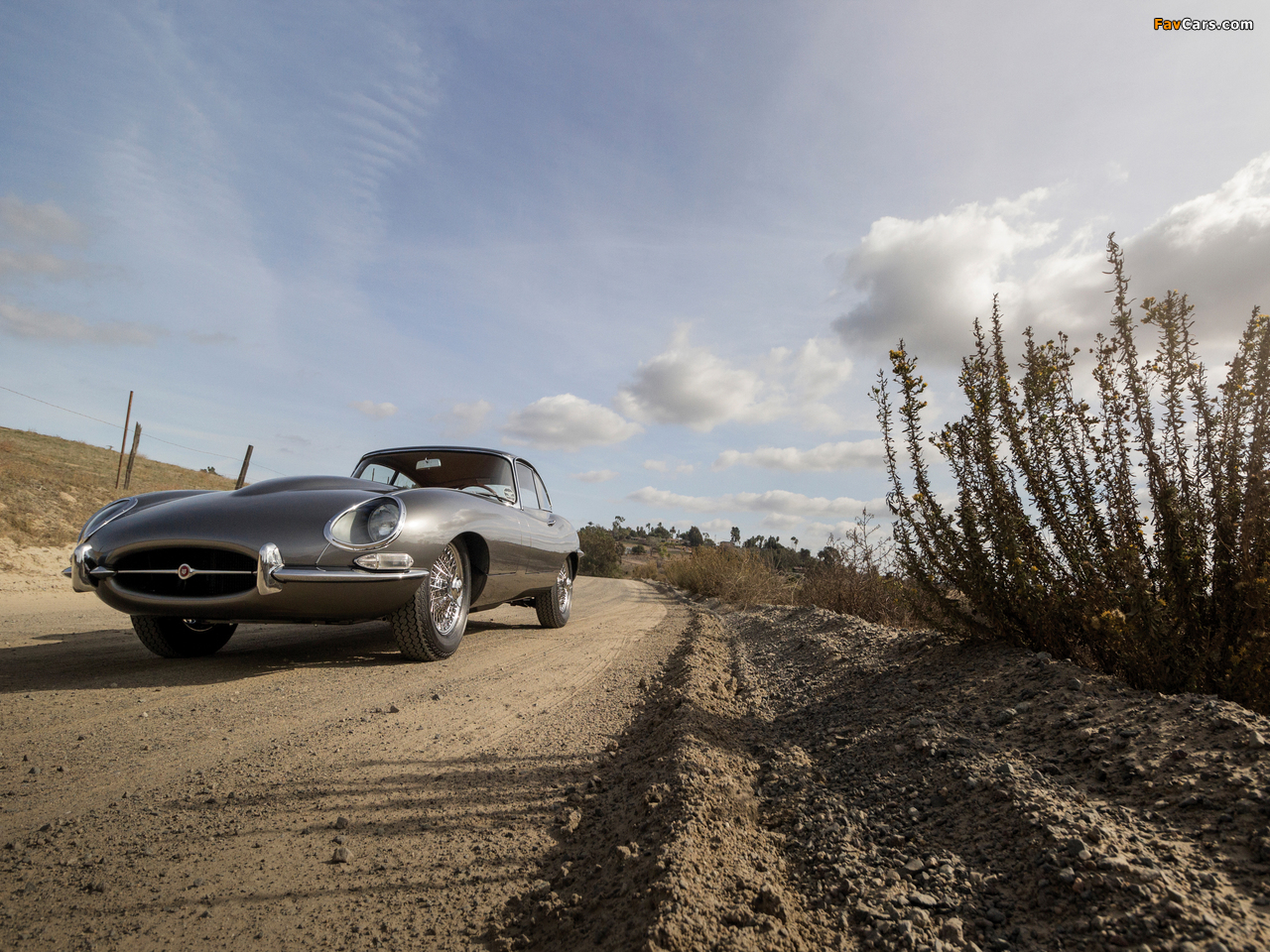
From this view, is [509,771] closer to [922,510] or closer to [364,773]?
[364,773]

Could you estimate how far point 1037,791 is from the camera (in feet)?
6.18

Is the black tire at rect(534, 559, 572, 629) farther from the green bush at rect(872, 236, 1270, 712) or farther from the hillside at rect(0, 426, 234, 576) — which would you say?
the hillside at rect(0, 426, 234, 576)

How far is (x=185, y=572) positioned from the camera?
3570 mm

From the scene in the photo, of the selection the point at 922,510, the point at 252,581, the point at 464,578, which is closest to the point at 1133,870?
the point at 922,510

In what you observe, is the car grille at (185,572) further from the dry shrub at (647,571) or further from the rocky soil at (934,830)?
the dry shrub at (647,571)

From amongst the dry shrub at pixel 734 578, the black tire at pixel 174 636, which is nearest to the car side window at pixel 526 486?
the black tire at pixel 174 636

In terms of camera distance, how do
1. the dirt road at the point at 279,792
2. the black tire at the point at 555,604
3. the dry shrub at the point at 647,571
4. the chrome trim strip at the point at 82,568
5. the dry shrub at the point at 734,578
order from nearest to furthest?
1. the dirt road at the point at 279,792
2. the chrome trim strip at the point at 82,568
3. the black tire at the point at 555,604
4. the dry shrub at the point at 734,578
5. the dry shrub at the point at 647,571

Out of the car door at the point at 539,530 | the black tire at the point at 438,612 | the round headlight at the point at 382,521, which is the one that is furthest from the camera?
the car door at the point at 539,530

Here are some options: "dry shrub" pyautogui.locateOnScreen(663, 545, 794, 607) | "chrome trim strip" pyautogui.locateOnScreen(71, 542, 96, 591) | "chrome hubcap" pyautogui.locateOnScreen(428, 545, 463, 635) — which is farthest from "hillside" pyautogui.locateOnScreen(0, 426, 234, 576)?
"dry shrub" pyautogui.locateOnScreen(663, 545, 794, 607)

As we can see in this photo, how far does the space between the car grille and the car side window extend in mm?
2860

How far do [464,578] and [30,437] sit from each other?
3385cm

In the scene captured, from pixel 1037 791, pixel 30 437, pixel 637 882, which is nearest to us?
pixel 637 882

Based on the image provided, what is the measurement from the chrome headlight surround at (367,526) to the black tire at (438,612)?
395 mm

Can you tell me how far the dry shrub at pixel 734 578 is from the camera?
35.0 feet
